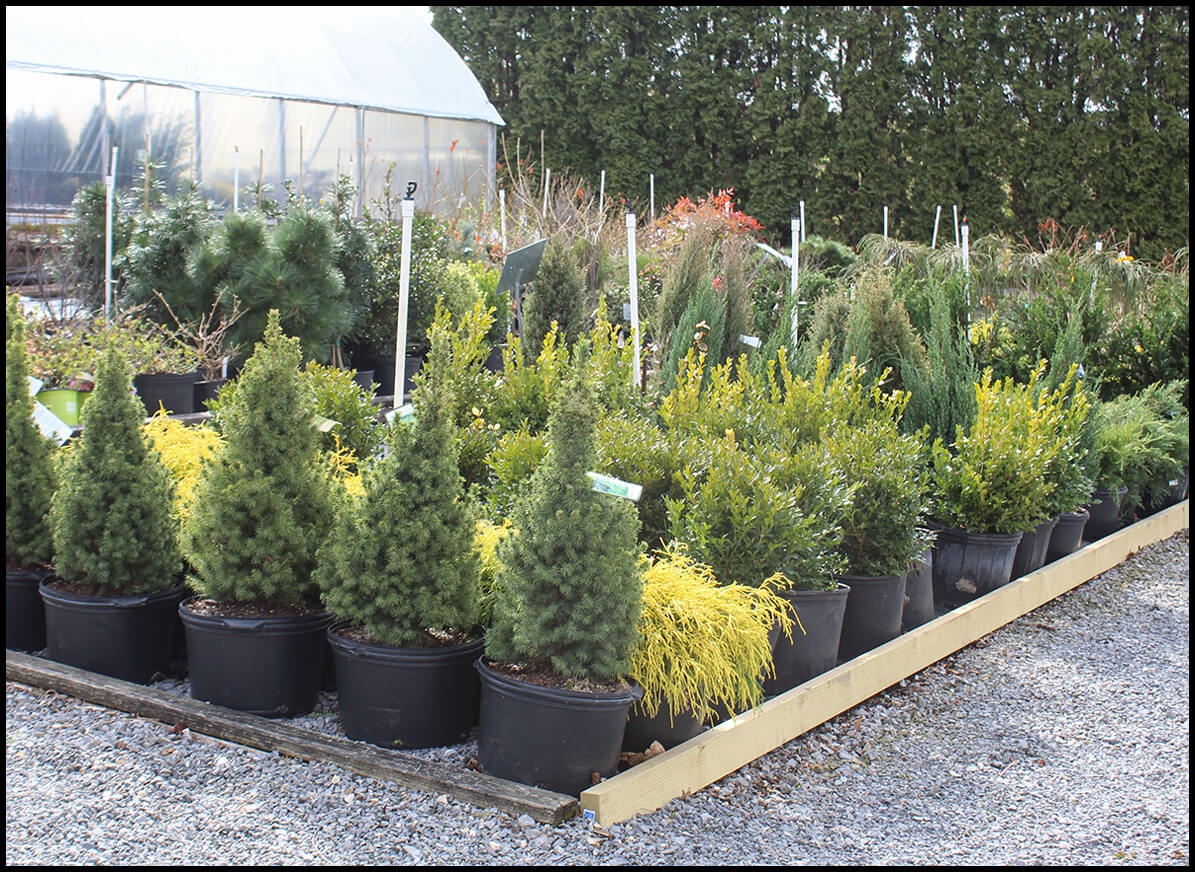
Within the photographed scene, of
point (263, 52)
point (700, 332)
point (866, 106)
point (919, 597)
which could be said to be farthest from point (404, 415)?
point (866, 106)

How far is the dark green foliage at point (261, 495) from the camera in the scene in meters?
2.82

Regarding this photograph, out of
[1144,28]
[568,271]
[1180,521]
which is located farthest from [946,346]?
[1144,28]

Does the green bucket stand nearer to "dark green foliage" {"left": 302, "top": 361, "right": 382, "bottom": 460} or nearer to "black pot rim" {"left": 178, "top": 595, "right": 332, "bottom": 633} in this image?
"dark green foliage" {"left": 302, "top": 361, "right": 382, "bottom": 460}

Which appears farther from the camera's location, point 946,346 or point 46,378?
point 46,378

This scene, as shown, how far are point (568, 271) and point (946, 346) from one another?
8.58 ft

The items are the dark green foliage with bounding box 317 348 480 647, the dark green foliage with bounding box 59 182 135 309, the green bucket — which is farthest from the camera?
the dark green foliage with bounding box 59 182 135 309

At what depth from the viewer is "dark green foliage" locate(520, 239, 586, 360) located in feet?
21.9

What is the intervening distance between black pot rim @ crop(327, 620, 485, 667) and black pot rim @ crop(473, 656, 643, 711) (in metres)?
0.22

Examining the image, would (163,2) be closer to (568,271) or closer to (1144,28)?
(568,271)

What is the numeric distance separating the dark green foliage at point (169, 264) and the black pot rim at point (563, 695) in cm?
497

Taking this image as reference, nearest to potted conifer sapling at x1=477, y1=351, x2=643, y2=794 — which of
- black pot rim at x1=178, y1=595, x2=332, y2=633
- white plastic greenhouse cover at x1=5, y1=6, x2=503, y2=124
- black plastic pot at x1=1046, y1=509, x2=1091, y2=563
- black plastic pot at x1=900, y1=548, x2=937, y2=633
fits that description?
black pot rim at x1=178, y1=595, x2=332, y2=633

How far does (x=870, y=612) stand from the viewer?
3.49 metres

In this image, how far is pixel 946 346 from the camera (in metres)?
4.80

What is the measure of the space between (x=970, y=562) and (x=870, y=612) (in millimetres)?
886
